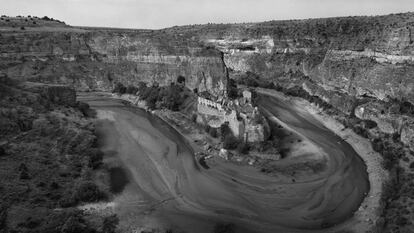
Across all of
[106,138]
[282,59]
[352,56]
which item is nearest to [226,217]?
[106,138]

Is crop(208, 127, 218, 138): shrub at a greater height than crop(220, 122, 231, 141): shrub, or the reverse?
crop(220, 122, 231, 141): shrub

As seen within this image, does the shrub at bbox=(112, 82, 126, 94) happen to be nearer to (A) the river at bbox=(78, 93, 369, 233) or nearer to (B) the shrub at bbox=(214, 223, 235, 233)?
(A) the river at bbox=(78, 93, 369, 233)

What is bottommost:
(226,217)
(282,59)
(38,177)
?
(226,217)

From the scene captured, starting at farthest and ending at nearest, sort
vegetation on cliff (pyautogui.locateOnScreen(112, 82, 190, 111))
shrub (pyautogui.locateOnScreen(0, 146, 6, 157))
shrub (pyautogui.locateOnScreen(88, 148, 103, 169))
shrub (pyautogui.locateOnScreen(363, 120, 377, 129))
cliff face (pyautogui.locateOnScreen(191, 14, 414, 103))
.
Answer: vegetation on cliff (pyautogui.locateOnScreen(112, 82, 190, 111)) < cliff face (pyautogui.locateOnScreen(191, 14, 414, 103)) < shrub (pyautogui.locateOnScreen(363, 120, 377, 129)) < shrub (pyautogui.locateOnScreen(88, 148, 103, 169)) < shrub (pyautogui.locateOnScreen(0, 146, 6, 157))

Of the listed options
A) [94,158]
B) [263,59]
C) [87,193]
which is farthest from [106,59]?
[87,193]

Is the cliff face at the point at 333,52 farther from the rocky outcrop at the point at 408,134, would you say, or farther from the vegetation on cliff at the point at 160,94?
the vegetation on cliff at the point at 160,94

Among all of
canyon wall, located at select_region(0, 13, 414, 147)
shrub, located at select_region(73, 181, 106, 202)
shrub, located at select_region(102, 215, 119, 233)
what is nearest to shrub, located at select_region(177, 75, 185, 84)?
canyon wall, located at select_region(0, 13, 414, 147)

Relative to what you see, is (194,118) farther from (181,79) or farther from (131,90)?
(131,90)

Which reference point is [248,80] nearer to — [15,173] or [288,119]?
[288,119]
